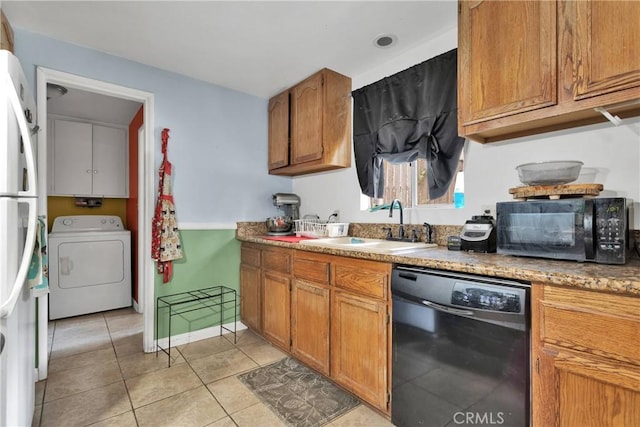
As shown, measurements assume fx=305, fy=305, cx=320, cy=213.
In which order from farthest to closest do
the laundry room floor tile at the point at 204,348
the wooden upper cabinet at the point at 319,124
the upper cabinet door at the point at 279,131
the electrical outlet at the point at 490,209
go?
the upper cabinet door at the point at 279,131 < the wooden upper cabinet at the point at 319,124 < the laundry room floor tile at the point at 204,348 < the electrical outlet at the point at 490,209

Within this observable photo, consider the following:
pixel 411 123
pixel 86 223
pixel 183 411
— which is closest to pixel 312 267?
pixel 183 411

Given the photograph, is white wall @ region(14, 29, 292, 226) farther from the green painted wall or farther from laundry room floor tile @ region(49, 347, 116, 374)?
laundry room floor tile @ region(49, 347, 116, 374)

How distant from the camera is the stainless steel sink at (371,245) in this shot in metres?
1.81

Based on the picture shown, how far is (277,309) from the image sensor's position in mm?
2475

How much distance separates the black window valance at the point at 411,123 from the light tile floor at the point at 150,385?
1633 mm

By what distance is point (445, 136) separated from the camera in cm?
204

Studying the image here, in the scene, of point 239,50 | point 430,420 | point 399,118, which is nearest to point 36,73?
point 239,50

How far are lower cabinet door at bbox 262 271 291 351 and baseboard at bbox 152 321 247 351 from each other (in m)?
0.53

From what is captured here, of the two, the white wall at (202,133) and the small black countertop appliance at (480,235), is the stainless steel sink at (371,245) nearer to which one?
the small black countertop appliance at (480,235)

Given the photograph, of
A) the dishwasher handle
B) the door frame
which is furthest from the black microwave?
the door frame

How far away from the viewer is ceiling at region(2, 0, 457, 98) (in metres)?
1.86

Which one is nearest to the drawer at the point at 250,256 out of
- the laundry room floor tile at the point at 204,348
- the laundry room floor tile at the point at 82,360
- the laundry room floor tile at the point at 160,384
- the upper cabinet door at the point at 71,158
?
the laundry room floor tile at the point at 204,348

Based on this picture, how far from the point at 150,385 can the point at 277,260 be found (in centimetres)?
119

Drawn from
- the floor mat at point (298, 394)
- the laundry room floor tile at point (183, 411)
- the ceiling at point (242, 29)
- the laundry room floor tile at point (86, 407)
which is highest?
the ceiling at point (242, 29)
